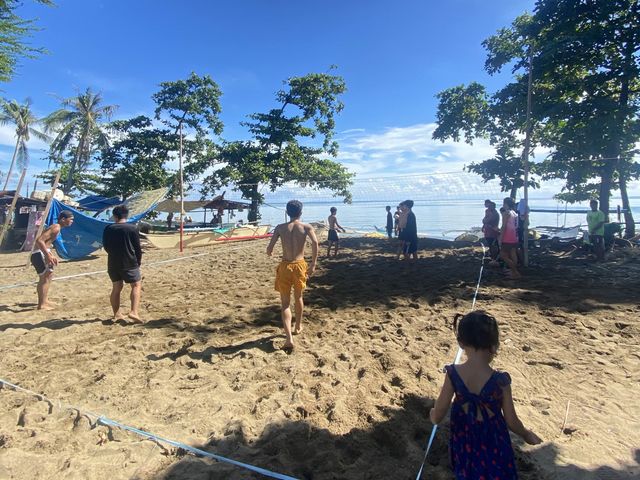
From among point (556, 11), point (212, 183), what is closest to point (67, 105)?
point (212, 183)

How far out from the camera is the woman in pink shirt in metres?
6.83

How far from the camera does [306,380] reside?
10.7ft

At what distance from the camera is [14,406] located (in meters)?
2.88

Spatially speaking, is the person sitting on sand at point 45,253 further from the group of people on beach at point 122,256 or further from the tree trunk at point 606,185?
the tree trunk at point 606,185

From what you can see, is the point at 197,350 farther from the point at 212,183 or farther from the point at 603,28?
the point at 212,183

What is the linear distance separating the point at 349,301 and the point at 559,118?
981 centimetres

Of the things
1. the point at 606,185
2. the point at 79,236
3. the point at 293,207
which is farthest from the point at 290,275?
the point at 606,185

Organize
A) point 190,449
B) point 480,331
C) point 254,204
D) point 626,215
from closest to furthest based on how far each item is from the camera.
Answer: point 480,331, point 190,449, point 626,215, point 254,204

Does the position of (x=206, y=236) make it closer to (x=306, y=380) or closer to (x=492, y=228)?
(x=492, y=228)

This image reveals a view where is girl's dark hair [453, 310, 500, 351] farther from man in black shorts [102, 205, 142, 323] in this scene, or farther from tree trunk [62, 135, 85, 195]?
tree trunk [62, 135, 85, 195]

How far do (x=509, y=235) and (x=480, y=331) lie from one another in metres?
6.02

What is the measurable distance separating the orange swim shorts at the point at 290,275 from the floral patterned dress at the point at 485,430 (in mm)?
2501

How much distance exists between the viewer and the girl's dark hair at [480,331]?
1.58 m

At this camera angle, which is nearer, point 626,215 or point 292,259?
point 292,259
